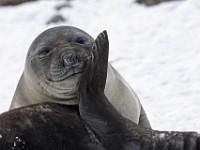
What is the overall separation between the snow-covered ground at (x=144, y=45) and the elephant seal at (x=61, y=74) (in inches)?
43.1

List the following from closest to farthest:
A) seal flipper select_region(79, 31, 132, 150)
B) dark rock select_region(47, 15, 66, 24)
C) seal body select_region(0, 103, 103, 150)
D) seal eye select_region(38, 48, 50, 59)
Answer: seal body select_region(0, 103, 103, 150)
seal flipper select_region(79, 31, 132, 150)
seal eye select_region(38, 48, 50, 59)
dark rock select_region(47, 15, 66, 24)

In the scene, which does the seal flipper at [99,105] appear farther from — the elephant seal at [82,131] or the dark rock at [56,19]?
the dark rock at [56,19]

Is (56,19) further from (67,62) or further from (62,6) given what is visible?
(67,62)

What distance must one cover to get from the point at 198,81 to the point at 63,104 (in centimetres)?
328

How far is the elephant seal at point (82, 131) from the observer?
361cm

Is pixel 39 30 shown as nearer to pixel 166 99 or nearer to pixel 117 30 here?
pixel 117 30

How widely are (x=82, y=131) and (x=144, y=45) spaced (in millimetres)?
5346

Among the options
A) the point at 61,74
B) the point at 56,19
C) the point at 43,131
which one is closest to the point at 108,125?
the point at 43,131

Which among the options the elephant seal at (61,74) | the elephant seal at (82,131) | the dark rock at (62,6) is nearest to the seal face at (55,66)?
the elephant seal at (61,74)

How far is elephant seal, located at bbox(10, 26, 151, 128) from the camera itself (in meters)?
4.54

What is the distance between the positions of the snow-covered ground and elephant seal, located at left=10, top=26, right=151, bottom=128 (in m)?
1.09

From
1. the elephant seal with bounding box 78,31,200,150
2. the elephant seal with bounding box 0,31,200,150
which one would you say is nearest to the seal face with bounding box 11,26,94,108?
the elephant seal with bounding box 78,31,200,150

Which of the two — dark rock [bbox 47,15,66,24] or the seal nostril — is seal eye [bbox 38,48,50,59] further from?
dark rock [bbox 47,15,66,24]

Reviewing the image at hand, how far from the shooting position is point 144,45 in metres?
9.08
